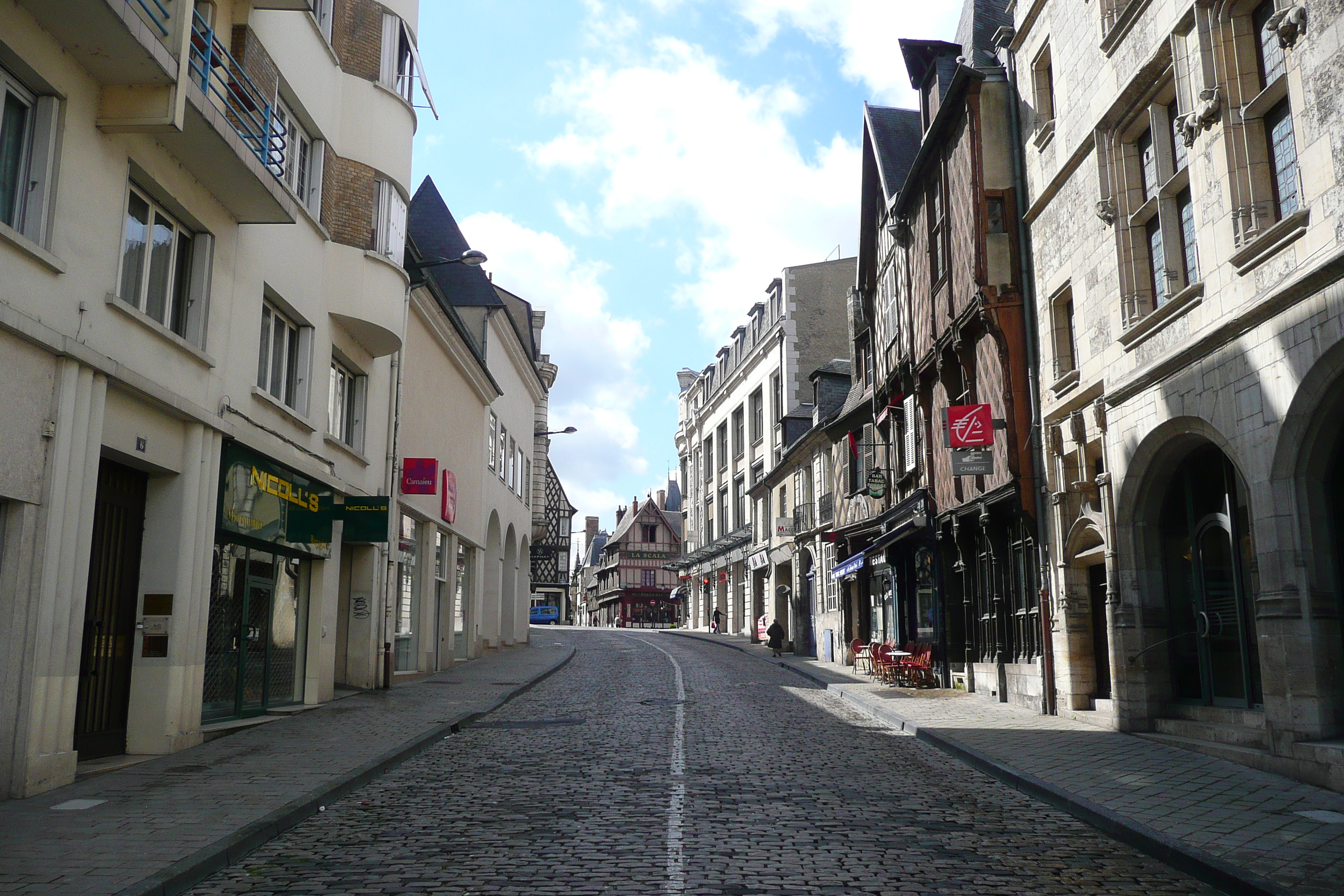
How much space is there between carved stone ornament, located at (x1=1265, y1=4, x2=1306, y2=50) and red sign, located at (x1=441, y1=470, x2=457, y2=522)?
1886cm

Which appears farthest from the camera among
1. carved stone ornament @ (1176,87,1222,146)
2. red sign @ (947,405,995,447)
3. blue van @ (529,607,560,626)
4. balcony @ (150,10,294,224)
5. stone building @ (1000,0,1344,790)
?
blue van @ (529,607,560,626)

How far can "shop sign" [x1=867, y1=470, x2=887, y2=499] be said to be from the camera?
80.9ft


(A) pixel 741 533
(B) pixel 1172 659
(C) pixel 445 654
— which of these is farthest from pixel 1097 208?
(A) pixel 741 533

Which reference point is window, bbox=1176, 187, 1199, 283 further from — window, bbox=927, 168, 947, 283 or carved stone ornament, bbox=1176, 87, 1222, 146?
window, bbox=927, 168, 947, 283

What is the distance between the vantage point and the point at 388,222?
1777 cm

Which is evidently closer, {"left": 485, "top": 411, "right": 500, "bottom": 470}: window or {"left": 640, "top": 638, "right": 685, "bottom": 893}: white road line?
{"left": 640, "top": 638, "right": 685, "bottom": 893}: white road line

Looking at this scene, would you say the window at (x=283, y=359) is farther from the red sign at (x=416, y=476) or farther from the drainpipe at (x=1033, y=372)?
the drainpipe at (x=1033, y=372)

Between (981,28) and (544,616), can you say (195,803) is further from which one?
(544,616)

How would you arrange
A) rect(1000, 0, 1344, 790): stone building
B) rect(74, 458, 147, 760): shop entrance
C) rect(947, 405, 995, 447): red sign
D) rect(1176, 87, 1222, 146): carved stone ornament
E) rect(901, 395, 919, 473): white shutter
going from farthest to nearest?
rect(901, 395, 919, 473): white shutter
rect(947, 405, 995, 447): red sign
rect(1176, 87, 1222, 146): carved stone ornament
rect(74, 458, 147, 760): shop entrance
rect(1000, 0, 1344, 790): stone building

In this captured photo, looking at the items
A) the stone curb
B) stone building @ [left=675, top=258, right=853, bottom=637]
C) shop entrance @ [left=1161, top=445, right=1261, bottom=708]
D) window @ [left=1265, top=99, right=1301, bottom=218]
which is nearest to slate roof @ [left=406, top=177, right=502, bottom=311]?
stone building @ [left=675, top=258, right=853, bottom=637]

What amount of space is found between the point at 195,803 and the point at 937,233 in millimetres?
17094

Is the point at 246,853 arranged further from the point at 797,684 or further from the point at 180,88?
the point at 797,684

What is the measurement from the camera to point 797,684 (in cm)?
2212

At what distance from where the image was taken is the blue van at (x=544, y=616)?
3349 inches
